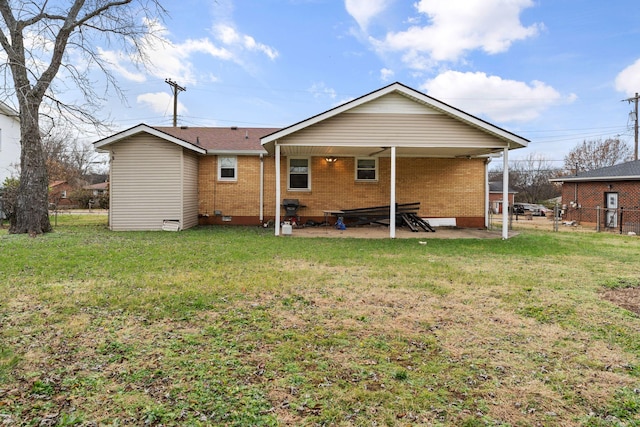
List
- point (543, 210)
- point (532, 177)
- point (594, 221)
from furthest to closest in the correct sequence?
point (532, 177), point (543, 210), point (594, 221)

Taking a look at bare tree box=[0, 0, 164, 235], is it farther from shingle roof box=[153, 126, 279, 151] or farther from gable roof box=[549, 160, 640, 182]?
gable roof box=[549, 160, 640, 182]

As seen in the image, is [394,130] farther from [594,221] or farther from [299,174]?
[594,221]

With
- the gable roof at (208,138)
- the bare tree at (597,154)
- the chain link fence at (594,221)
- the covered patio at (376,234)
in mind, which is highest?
the bare tree at (597,154)

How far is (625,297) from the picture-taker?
201 inches

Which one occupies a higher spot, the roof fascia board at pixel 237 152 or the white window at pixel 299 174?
the roof fascia board at pixel 237 152

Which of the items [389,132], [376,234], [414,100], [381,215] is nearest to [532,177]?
[381,215]

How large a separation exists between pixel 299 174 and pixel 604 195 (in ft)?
50.7

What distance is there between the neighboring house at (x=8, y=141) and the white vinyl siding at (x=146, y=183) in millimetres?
12984

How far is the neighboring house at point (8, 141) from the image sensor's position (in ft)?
68.1

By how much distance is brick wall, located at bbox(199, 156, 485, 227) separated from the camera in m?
14.6

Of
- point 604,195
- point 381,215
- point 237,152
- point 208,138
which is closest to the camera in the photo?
point 381,215

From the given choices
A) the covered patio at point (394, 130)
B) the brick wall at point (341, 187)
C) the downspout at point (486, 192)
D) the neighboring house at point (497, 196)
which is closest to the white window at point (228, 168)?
the brick wall at point (341, 187)

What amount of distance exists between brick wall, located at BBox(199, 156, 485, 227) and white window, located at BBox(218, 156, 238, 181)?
0.18 meters

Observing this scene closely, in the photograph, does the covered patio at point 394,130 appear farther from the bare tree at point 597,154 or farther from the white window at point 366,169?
the bare tree at point 597,154
